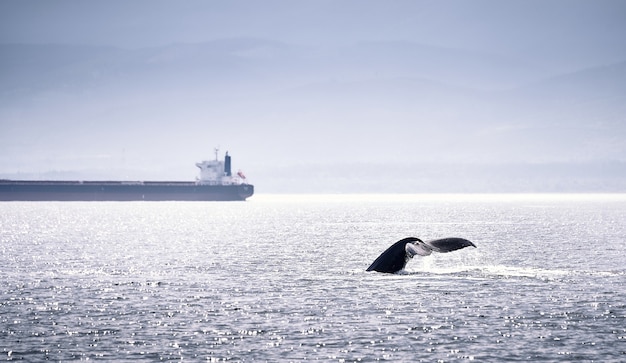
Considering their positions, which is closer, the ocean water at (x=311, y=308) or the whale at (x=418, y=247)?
the ocean water at (x=311, y=308)

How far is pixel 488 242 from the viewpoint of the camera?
94.9 meters

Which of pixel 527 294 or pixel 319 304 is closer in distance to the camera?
pixel 319 304

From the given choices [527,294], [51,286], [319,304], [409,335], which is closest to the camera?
[409,335]

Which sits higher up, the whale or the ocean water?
the whale

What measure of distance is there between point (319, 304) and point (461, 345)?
35.0 ft

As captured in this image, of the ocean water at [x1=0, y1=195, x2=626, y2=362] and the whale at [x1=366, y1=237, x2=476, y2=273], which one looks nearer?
the ocean water at [x1=0, y1=195, x2=626, y2=362]

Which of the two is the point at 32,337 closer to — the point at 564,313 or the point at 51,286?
the point at 51,286

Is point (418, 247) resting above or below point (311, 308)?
above

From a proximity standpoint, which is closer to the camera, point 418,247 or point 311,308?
point 418,247

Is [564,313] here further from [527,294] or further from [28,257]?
[28,257]

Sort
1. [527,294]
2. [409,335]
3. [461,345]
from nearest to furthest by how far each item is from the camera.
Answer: [461,345]
[409,335]
[527,294]

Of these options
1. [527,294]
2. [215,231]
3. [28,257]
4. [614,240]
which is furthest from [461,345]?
[215,231]

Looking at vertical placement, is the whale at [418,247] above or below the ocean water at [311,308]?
above

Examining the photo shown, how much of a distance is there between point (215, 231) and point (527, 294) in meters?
80.4
